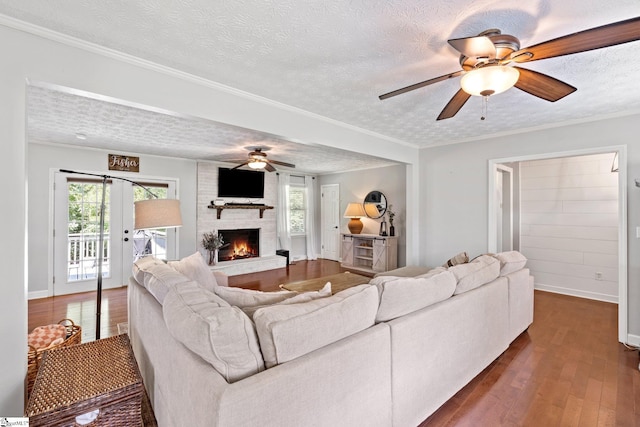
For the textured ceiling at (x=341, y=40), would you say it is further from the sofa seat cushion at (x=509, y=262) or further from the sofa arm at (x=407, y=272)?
the sofa arm at (x=407, y=272)

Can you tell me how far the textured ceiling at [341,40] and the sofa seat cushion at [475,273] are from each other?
1.52 m

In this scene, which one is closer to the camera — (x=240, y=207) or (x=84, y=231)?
(x=84, y=231)

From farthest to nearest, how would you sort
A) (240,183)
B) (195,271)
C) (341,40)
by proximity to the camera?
(240,183), (195,271), (341,40)

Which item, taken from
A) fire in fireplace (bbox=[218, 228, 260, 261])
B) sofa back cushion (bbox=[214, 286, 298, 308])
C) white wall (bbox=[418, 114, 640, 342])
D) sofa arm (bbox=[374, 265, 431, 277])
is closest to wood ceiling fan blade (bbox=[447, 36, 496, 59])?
sofa back cushion (bbox=[214, 286, 298, 308])

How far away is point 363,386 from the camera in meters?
1.47

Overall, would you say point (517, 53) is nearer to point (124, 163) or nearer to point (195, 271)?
point (195, 271)

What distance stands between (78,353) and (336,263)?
5777mm

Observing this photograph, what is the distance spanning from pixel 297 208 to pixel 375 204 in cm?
213

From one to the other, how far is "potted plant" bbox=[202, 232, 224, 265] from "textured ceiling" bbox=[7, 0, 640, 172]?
3.59 metres

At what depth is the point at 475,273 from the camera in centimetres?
234

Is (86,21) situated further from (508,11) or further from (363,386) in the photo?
(363,386)

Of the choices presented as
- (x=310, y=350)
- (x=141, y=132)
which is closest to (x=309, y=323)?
(x=310, y=350)

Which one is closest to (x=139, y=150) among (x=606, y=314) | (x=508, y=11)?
(x=508, y=11)

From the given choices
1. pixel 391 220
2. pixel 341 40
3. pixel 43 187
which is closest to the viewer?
pixel 341 40
